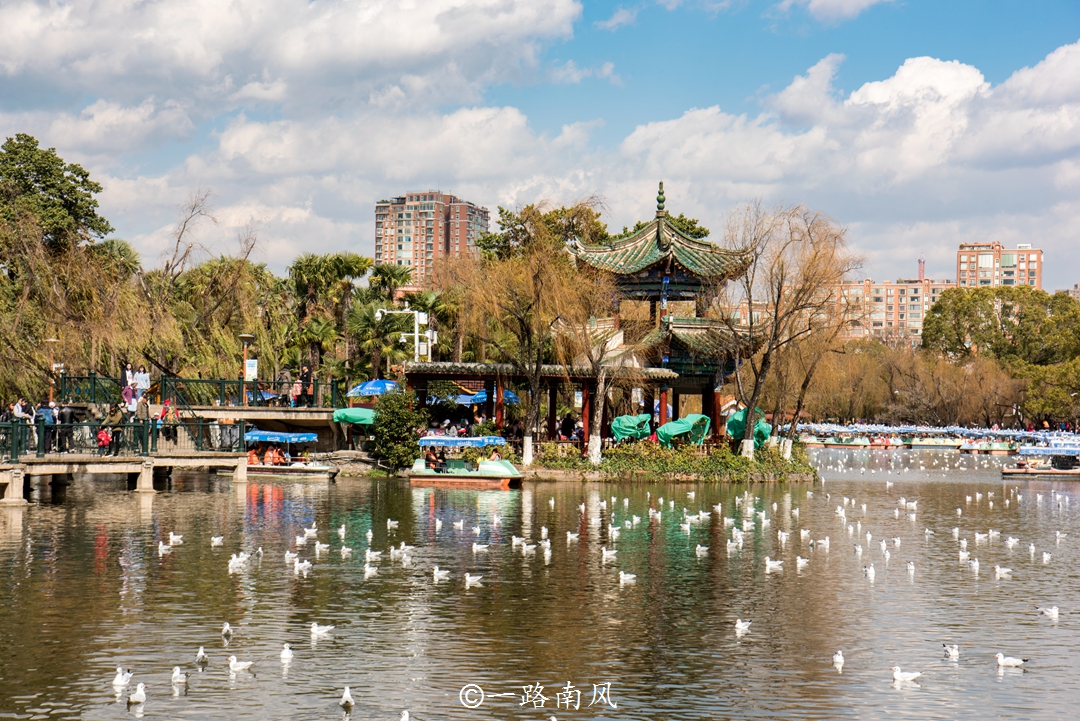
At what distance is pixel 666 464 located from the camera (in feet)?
142

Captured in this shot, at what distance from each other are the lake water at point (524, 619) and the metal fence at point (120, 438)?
1911mm

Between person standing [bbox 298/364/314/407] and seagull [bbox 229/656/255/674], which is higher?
person standing [bbox 298/364/314/407]

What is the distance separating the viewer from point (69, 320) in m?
40.9

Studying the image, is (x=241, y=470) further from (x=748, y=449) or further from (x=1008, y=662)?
(x=1008, y=662)

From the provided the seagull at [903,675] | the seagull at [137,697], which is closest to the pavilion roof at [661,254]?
the seagull at [903,675]

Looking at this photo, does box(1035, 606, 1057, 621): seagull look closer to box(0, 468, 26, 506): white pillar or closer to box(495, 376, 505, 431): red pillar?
box(0, 468, 26, 506): white pillar

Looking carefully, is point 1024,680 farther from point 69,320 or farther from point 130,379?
point 69,320

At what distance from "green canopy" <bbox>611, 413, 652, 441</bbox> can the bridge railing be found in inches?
479

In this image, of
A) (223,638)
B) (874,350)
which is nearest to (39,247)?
(223,638)

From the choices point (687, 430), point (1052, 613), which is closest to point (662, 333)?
point (687, 430)

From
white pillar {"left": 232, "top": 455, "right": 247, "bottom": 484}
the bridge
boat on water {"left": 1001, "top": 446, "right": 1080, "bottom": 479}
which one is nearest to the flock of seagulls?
the bridge

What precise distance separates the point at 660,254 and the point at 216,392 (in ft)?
66.7

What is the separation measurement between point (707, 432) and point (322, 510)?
20.9 metres

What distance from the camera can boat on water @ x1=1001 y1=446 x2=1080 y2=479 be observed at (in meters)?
53.5
